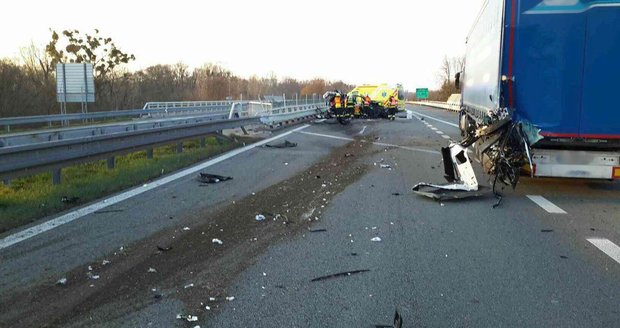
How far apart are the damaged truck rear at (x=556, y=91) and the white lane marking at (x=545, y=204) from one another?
0.41 meters

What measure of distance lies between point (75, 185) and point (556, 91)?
7.58 m

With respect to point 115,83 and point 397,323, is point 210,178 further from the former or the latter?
point 115,83

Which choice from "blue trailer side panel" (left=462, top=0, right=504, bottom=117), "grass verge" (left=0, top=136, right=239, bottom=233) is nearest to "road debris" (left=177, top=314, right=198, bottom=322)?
"grass verge" (left=0, top=136, right=239, bottom=233)

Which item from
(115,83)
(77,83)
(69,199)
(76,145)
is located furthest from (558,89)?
(115,83)

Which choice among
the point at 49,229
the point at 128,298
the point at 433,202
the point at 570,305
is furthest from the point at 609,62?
the point at 49,229

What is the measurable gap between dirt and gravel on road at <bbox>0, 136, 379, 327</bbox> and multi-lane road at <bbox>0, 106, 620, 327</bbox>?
2cm

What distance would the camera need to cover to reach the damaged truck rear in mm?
7746

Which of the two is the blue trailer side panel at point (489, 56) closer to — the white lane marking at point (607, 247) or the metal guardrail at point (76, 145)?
the white lane marking at point (607, 247)

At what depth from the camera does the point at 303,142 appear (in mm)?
18172

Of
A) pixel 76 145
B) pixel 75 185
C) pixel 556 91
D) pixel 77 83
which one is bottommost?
pixel 75 185

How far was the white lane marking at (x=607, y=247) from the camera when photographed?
5543 millimetres

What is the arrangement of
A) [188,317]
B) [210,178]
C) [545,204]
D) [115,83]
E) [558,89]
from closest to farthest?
[188,317], [558,89], [545,204], [210,178], [115,83]

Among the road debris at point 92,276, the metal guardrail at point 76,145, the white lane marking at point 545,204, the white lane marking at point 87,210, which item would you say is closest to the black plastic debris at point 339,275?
the road debris at point 92,276

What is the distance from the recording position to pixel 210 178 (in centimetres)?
1015
